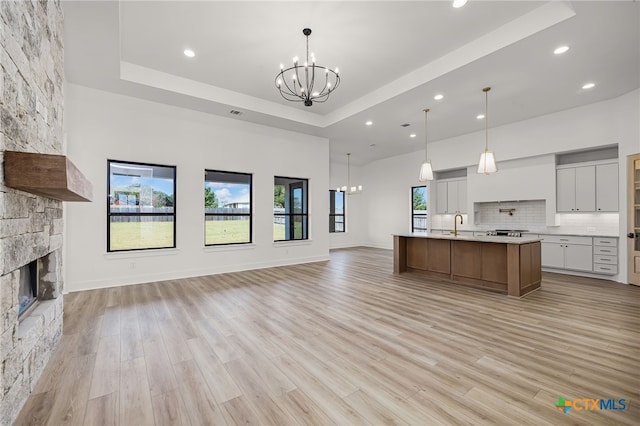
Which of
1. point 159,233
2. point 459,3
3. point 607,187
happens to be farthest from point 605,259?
point 159,233

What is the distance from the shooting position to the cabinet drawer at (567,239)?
225 inches

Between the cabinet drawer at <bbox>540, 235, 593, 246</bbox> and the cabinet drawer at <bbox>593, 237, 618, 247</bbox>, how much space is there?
8 centimetres

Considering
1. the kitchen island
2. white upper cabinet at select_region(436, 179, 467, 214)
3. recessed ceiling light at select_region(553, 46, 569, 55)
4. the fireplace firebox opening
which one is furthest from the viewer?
white upper cabinet at select_region(436, 179, 467, 214)

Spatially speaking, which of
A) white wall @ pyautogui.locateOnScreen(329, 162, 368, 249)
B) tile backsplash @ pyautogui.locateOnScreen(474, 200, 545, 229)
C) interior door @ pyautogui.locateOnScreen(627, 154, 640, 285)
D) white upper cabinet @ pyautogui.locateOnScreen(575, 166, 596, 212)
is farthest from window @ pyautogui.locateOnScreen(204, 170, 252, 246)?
interior door @ pyautogui.locateOnScreen(627, 154, 640, 285)

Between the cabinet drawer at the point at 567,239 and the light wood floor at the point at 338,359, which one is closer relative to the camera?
the light wood floor at the point at 338,359

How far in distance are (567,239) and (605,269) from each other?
31.6 inches

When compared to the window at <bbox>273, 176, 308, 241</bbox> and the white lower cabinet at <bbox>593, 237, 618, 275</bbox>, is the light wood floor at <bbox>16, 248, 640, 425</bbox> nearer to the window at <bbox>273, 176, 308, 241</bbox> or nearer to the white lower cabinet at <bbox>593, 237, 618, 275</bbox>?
the white lower cabinet at <bbox>593, 237, 618, 275</bbox>

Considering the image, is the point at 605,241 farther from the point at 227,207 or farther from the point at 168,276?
the point at 168,276

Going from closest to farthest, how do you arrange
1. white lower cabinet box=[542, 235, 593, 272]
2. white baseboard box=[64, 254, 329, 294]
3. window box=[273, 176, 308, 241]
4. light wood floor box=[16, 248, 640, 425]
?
light wood floor box=[16, 248, 640, 425], white baseboard box=[64, 254, 329, 294], white lower cabinet box=[542, 235, 593, 272], window box=[273, 176, 308, 241]

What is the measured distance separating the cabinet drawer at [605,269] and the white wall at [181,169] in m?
5.91

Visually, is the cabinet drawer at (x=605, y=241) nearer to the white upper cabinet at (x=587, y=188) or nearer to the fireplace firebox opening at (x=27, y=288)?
the white upper cabinet at (x=587, y=188)

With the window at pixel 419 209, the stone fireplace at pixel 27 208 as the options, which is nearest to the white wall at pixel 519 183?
the window at pixel 419 209

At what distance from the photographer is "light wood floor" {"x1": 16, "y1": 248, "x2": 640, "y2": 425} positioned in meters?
1.82

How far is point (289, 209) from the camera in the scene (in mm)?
7602
